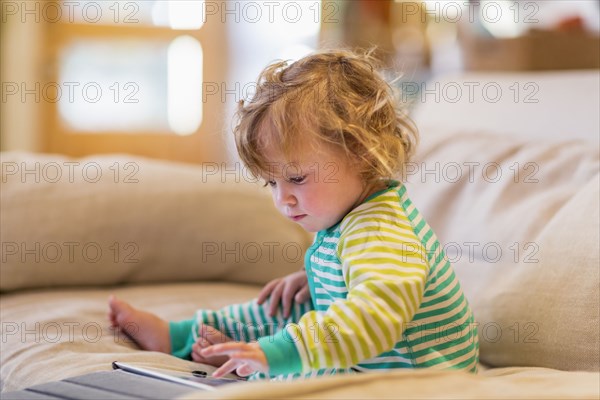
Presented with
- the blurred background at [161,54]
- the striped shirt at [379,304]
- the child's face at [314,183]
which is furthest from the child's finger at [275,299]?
the blurred background at [161,54]

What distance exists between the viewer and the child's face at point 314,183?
1080mm

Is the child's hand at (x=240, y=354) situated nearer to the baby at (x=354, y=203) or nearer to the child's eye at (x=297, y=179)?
the baby at (x=354, y=203)

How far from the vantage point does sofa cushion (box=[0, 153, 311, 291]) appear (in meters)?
1.64

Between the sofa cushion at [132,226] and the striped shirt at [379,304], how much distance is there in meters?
0.54

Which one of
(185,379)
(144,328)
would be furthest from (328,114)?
(144,328)

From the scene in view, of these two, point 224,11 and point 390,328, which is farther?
point 224,11

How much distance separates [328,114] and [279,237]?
717 millimetres

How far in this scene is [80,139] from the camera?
4.64m

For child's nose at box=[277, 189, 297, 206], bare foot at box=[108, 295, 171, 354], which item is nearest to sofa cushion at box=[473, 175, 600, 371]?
child's nose at box=[277, 189, 297, 206]

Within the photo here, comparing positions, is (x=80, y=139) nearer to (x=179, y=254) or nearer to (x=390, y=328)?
(x=179, y=254)

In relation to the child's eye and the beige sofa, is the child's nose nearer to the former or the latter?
the child's eye

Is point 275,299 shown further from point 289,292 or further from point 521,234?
point 521,234

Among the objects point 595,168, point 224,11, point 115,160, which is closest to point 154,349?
point 115,160

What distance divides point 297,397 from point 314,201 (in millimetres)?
350
